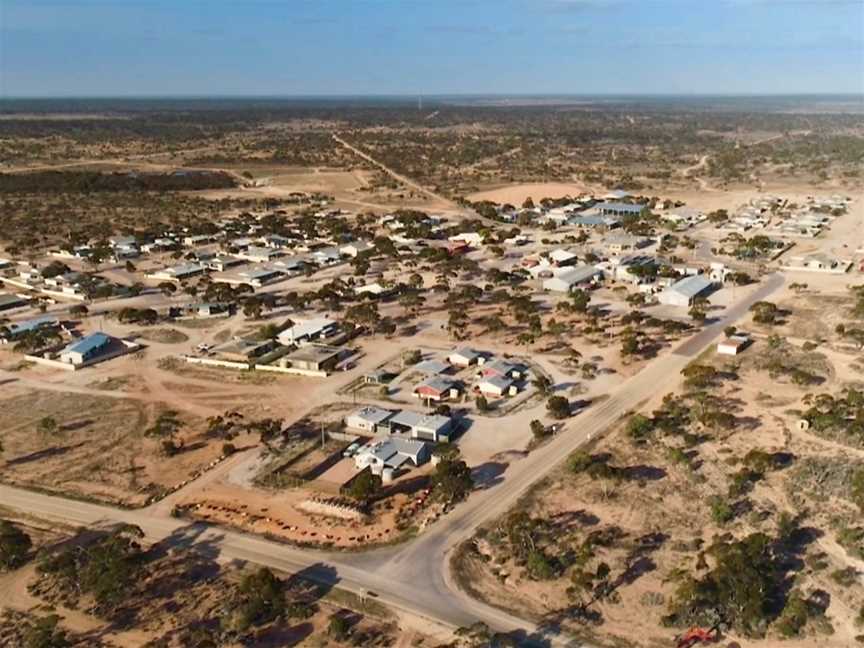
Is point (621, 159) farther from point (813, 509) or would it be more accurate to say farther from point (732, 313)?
point (813, 509)

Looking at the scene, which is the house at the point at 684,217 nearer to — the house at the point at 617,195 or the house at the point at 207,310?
the house at the point at 617,195

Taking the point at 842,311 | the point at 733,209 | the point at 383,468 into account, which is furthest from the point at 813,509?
the point at 733,209

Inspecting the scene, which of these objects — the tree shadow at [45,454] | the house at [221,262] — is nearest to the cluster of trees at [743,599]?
the tree shadow at [45,454]

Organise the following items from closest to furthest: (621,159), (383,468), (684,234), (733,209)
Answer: (383,468), (684,234), (733,209), (621,159)

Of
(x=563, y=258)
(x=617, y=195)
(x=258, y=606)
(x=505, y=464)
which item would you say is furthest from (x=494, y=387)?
(x=617, y=195)

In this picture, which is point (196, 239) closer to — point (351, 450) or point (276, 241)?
point (276, 241)

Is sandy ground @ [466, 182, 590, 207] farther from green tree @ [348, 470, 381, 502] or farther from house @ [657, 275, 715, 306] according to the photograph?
green tree @ [348, 470, 381, 502]

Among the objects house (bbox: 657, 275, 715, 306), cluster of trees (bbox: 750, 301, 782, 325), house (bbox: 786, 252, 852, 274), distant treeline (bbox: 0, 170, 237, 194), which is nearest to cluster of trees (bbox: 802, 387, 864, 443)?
cluster of trees (bbox: 750, 301, 782, 325)
